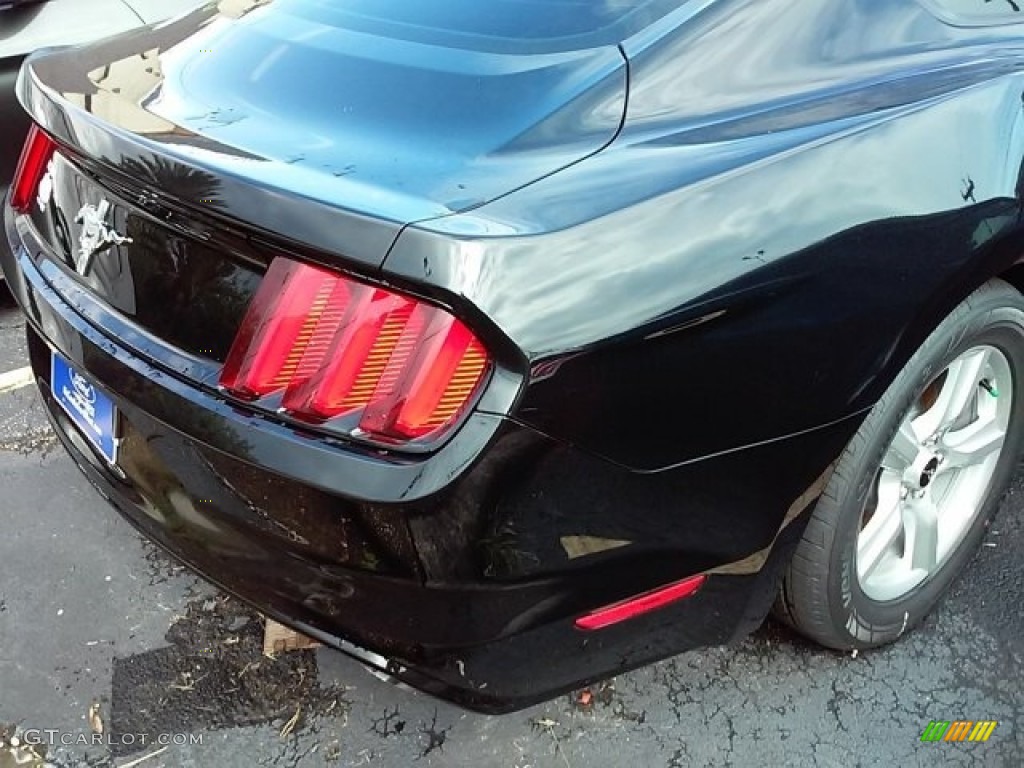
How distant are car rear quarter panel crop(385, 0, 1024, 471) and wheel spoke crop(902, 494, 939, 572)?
22.7 inches

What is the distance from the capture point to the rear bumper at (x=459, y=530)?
1.41m

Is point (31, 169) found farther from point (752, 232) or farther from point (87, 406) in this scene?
point (752, 232)

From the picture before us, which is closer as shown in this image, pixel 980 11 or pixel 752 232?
pixel 752 232

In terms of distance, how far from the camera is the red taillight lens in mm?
2008

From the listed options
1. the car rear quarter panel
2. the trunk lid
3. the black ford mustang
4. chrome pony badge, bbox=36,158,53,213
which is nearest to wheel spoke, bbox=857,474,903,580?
the black ford mustang

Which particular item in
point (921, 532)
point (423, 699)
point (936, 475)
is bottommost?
point (423, 699)

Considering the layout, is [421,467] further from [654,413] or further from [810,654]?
[810,654]

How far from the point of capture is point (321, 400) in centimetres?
142

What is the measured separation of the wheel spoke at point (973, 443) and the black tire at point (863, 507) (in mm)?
48

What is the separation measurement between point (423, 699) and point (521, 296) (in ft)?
3.75

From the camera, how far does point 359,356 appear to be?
139 cm

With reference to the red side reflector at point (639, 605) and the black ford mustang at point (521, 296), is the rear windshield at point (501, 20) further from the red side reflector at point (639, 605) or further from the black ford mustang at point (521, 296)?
the red side reflector at point (639, 605)

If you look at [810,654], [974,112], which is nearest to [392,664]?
[810,654]

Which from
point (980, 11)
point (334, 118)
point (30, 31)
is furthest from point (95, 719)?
point (980, 11)
